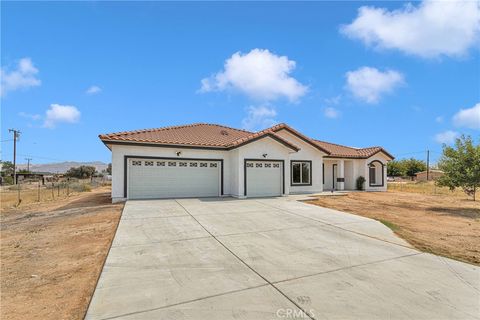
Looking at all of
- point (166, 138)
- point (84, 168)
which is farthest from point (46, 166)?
point (166, 138)

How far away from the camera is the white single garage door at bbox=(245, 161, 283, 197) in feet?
53.7

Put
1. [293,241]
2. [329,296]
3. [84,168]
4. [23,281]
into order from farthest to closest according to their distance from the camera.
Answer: [84,168] → [293,241] → [23,281] → [329,296]

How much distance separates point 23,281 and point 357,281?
19.6ft

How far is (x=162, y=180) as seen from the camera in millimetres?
15398

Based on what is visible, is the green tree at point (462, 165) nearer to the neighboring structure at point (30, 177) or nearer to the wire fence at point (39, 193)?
the wire fence at point (39, 193)

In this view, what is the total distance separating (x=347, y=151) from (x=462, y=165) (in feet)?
32.4

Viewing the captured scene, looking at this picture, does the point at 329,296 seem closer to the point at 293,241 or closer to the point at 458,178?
the point at 293,241

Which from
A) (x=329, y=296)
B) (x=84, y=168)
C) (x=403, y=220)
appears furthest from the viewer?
(x=84, y=168)

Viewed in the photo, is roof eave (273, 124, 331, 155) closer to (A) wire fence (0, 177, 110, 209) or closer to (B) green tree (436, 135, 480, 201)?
(B) green tree (436, 135, 480, 201)

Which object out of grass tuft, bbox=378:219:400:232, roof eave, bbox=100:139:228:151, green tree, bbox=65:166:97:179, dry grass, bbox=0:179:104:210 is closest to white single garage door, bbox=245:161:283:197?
roof eave, bbox=100:139:228:151

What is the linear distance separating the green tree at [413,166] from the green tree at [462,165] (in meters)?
56.0

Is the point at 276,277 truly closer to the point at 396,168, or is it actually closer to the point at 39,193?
the point at 39,193

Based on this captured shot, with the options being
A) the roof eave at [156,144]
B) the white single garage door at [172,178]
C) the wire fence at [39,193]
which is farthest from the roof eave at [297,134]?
the wire fence at [39,193]

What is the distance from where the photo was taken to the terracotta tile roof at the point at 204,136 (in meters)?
15.0
